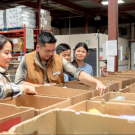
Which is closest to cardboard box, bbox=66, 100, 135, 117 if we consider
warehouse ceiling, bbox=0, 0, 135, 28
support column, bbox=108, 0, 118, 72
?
support column, bbox=108, 0, 118, 72

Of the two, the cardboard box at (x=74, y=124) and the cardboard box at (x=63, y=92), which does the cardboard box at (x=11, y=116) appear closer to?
the cardboard box at (x=74, y=124)

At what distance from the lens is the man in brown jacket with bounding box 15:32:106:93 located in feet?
7.10

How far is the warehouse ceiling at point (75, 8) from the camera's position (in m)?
7.78

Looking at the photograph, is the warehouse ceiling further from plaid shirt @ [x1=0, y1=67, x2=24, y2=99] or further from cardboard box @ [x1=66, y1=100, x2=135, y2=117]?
cardboard box @ [x1=66, y1=100, x2=135, y2=117]

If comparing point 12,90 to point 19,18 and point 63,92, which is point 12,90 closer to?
point 63,92

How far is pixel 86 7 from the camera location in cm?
898

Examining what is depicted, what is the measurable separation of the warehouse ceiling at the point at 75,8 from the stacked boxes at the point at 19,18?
1.30m

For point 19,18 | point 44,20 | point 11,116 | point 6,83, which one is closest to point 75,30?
point 44,20

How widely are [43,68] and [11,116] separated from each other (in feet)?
4.31

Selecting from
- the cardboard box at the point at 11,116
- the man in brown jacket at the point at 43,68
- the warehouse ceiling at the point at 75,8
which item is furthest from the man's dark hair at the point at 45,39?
the warehouse ceiling at the point at 75,8

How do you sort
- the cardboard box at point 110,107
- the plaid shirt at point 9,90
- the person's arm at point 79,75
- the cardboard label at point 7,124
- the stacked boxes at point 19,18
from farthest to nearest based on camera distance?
the stacked boxes at point 19,18
the person's arm at point 79,75
the plaid shirt at point 9,90
the cardboard box at point 110,107
the cardboard label at point 7,124

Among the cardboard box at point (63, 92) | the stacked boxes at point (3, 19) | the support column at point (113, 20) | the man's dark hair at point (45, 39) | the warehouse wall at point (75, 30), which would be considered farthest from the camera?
the warehouse wall at point (75, 30)

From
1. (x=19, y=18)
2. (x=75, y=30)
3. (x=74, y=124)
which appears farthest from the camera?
(x=75, y=30)

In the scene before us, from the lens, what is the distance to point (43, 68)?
223 centimetres
